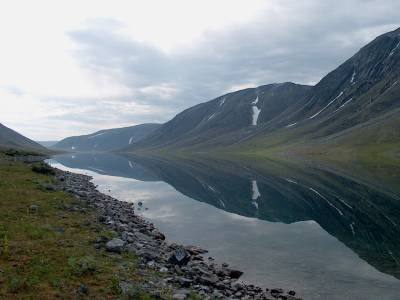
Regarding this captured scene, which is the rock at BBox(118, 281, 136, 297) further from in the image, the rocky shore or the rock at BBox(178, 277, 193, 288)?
the rock at BBox(178, 277, 193, 288)

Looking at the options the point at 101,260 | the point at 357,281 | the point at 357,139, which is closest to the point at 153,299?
the point at 101,260

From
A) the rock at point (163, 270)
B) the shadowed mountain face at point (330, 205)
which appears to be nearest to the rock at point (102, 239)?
the rock at point (163, 270)

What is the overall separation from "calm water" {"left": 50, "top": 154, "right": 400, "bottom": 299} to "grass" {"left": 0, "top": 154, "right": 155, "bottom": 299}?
8.74 metres

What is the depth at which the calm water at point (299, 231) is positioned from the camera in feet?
77.7

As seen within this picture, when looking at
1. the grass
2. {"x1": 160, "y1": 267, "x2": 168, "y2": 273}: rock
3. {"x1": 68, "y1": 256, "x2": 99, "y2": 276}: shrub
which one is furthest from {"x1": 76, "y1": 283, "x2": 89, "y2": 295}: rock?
{"x1": 160, "y1": 267, "x2": 168, "y2": 273}: rock

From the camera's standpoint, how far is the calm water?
2369 cm

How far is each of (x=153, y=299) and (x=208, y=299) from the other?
280cm

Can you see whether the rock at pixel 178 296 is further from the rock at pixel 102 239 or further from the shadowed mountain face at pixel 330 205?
the shadowed mountain face at pixel 330 205

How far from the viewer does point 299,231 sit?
1480 inches

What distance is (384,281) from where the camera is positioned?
23344 millimetres

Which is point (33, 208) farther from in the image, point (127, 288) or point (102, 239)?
point (127, 288)

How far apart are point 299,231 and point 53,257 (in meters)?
25.2

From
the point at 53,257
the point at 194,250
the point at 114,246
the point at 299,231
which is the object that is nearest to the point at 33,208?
the point at 114,246

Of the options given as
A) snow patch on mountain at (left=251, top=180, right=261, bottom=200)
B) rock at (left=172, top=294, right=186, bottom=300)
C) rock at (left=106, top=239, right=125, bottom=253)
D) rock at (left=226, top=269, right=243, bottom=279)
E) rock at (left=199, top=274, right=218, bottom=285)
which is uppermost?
snow patch on mountain at (left=251, top=180, right=261, bottom=200)
